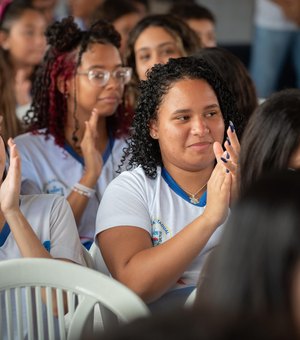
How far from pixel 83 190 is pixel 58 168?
0.55ft

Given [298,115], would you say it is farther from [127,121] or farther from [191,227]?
[127,121]

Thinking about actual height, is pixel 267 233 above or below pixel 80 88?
above

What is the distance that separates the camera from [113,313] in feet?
5.49

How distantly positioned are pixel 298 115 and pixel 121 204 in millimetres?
533

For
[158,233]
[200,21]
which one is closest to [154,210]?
[158,233]

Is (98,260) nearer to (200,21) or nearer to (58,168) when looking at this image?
(58,168)

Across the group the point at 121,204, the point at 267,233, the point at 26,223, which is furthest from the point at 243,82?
the point at 267,233

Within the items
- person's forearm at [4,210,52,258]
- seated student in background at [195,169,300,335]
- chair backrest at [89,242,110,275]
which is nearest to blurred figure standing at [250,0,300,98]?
chair backrest at [89,242,110,275]

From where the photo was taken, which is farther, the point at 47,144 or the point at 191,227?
the point at 47,144

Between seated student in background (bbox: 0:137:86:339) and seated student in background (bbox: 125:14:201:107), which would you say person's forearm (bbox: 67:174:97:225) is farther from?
seated student in background (bbox: 125:14:201:107)

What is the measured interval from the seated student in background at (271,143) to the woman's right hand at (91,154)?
0.95 meters

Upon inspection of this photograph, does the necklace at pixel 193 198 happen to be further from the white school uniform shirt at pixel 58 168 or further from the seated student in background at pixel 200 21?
the seated student in background at pixel 200 21

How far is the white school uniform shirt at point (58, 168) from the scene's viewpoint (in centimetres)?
265

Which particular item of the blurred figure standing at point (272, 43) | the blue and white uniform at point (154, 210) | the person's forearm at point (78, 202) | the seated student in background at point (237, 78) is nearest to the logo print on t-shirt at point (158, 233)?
the blue and white uniform at point (154, 210)
